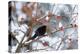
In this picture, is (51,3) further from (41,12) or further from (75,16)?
(75,16)

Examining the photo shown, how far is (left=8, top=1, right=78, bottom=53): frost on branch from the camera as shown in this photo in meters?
1.97

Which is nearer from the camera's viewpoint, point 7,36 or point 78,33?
point 7,36

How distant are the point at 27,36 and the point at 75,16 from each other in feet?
2.32

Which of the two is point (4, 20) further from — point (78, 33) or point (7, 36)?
point (78, 33)

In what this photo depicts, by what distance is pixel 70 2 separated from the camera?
7.14 ft

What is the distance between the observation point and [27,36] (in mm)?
2010

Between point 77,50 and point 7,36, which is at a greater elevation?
point 7,36

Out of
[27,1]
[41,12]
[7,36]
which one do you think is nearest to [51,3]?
[41,12]

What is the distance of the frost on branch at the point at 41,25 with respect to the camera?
1.97 m

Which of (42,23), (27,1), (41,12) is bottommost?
(42,23)

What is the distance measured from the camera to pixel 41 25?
6.73 ft

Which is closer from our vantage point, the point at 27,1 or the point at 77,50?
the point at 27,1

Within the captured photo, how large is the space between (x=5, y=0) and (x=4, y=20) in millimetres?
244

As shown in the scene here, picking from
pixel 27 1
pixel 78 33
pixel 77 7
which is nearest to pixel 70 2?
pixel 77 7
